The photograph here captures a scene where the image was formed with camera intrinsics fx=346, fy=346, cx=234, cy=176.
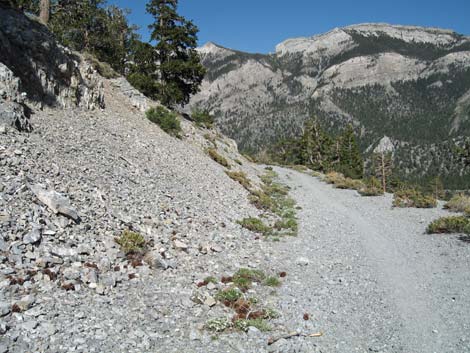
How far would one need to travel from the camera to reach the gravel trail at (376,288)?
25.3 ft

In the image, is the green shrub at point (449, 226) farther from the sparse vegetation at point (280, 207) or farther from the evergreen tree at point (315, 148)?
the evergreen tree at point (315, 148)

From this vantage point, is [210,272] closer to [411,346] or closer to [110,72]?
[411,346]

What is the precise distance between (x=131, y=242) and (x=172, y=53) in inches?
1271

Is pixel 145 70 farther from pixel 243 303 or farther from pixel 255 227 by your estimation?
pixel 243 303

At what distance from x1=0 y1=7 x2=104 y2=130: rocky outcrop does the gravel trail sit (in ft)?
43.4

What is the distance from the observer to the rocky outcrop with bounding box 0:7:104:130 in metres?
16.7

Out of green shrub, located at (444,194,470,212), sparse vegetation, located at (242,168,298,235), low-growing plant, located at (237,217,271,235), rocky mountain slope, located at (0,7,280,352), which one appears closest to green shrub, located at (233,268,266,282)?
rocky mountain slope, located at (0,7,280,352)

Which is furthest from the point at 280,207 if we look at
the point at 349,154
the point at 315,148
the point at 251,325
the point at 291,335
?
the point at 315,148

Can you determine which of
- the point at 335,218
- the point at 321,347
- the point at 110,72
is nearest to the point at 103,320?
the point at 321,347

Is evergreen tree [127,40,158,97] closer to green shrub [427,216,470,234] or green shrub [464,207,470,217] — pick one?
green shrub [427,216,470,234]

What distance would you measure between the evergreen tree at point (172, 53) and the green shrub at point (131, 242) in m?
27.8

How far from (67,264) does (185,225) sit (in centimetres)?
539

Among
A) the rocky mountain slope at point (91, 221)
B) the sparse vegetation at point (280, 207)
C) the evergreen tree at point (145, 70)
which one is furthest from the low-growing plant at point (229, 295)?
the evergreen tree at point (145, 70)

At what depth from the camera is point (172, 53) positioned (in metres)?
38.4
